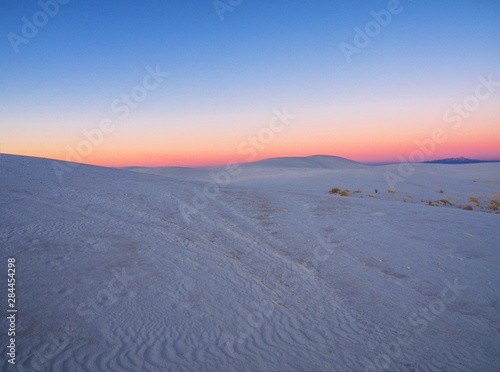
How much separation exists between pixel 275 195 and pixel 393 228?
5222 millimetres

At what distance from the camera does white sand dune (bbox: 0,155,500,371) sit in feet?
10.2

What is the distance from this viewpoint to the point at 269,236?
690cm

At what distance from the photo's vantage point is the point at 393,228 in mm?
7520

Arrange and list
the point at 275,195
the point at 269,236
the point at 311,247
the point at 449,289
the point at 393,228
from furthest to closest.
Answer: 1. the point at 275,195
2. the point at 393,228
3. the point at 269,236
4. the point at 311,247
5. the point at 449,289

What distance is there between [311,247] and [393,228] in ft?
8.98

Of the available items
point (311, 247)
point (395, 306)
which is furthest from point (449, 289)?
point (311, 247)

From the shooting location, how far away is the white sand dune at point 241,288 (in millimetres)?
3107

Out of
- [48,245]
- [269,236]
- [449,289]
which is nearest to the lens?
[449,289]

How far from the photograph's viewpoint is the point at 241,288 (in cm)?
439

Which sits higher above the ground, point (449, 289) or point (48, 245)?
point (48, 245)

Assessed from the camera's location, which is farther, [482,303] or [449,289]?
[449,289]

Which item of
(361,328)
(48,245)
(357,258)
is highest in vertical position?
(48,245)

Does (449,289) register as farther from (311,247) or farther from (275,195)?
(275,195)

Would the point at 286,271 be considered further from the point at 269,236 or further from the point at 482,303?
the point at 482,303
